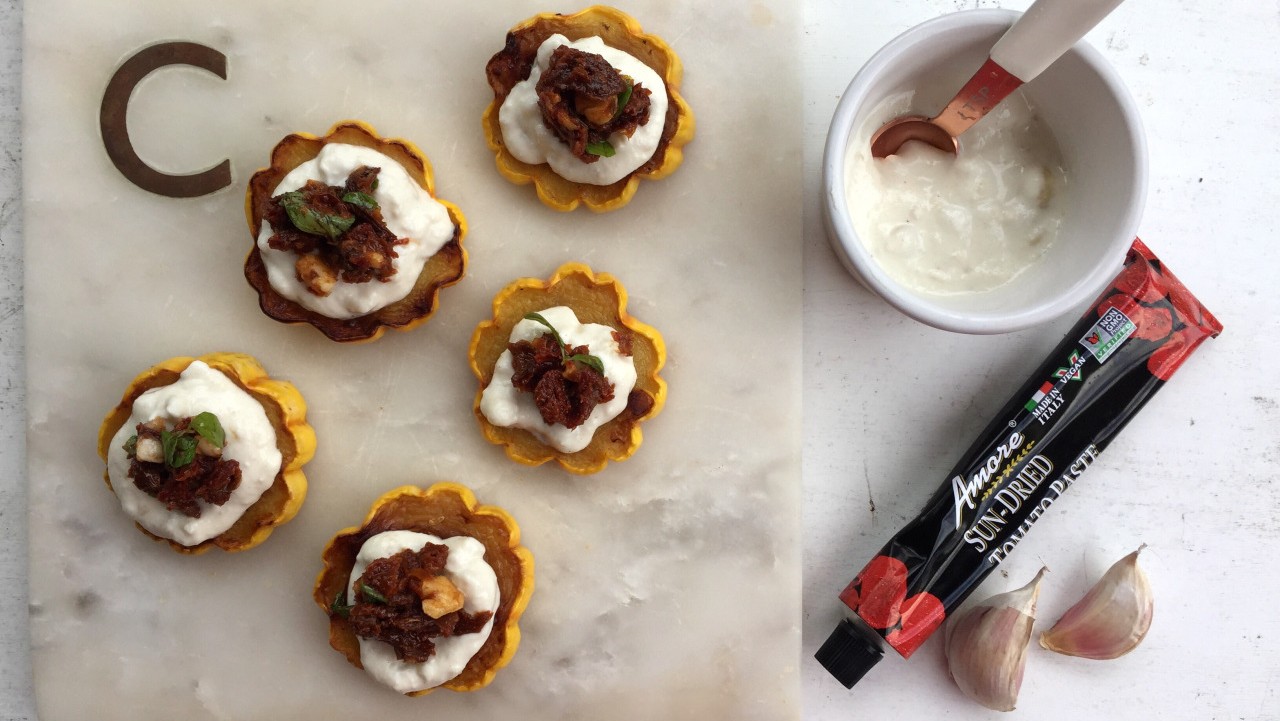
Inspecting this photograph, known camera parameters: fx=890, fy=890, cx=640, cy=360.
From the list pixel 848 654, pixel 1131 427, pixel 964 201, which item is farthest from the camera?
pixel 1131 427

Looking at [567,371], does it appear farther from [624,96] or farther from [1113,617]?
[1113,617]

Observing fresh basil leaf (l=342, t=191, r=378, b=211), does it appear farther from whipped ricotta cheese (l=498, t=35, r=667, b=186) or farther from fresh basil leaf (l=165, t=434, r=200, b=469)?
fresh basil leaf (l=165, t=434, r=200, b=469)

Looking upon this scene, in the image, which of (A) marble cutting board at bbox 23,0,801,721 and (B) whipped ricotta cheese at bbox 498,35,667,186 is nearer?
Result: (B) whipped ricotta cheese at bbox 498,35,667,186

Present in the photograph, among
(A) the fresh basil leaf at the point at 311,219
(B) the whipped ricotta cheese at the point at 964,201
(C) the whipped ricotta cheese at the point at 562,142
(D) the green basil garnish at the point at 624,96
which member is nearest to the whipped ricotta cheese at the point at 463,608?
(A) the fresh basil leaf at the point at 311,219

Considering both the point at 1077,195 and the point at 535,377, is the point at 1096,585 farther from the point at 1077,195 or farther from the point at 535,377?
the point at 535,377

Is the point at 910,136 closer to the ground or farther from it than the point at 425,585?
farther from it

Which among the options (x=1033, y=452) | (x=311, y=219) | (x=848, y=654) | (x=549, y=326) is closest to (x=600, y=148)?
(x=549, y=326)

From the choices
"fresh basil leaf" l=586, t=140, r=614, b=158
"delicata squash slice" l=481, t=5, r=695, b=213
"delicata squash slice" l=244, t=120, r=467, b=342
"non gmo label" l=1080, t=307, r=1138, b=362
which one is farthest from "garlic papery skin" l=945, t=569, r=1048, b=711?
"delicata squash slice" l=244, t=120, r=467, b=342
